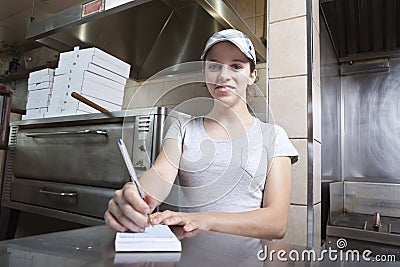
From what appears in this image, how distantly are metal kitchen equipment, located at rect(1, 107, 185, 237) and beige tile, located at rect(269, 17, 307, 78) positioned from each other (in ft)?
1.38

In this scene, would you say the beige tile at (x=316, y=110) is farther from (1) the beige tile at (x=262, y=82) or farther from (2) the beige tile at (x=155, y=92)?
(2) the beige tile at (x=155, y=92)

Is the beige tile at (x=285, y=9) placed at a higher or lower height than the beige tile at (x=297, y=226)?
higher

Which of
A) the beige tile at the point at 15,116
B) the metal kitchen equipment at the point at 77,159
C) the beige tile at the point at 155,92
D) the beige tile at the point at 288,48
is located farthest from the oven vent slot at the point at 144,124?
the beige tile at the point at 15,116

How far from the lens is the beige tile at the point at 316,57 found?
96 cm

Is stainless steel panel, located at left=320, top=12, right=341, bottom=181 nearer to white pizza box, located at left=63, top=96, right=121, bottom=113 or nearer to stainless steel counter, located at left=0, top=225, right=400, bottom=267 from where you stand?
stainless steel counter, located at left=0, top=225, right=400, bottom=267

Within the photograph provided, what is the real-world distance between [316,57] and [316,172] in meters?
0.40

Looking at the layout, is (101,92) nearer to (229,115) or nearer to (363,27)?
(229,115)

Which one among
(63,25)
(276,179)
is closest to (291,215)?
(276,179)

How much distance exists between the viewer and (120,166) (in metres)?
0.97

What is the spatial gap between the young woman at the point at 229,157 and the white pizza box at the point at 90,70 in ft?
2.62

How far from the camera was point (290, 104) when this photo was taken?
0.95 meters

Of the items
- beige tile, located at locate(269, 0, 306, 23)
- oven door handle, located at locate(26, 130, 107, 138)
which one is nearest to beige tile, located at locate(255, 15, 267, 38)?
beige tile, located at locate(269, 0, 306, 23)

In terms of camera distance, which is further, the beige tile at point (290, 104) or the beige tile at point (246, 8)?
the beige tile at point (246, 8)

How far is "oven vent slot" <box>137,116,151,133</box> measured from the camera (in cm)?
91
